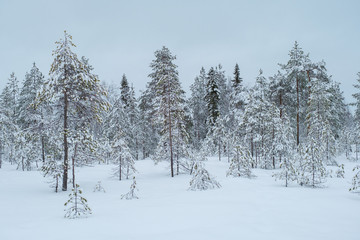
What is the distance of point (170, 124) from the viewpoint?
20359mm


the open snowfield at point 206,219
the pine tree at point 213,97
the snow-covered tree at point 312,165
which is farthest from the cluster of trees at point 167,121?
the open snowfield at point 206,219

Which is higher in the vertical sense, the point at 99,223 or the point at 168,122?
the point at 168,122

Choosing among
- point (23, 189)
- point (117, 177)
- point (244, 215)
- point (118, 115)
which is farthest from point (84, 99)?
point (118, 115)

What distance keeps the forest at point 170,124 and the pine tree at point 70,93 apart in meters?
0.06

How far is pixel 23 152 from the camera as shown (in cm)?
2366

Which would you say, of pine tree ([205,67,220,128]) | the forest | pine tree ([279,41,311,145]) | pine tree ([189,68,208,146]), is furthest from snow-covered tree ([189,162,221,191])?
pine tree ([189,68,208,146])

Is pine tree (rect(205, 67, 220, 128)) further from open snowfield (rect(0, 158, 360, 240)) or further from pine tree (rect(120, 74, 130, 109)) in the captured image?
open snowfield (rect(0, 158, 360, 240))

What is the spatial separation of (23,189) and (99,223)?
34.3ft

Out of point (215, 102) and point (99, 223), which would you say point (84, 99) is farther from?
point (215, 102)

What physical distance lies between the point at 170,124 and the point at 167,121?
18.8 inches

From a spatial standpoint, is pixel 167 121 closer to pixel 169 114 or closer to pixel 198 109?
pixel 169 114

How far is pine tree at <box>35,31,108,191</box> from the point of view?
13.5 metres

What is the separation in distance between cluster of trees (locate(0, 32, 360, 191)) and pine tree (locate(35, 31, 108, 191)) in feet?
0.19

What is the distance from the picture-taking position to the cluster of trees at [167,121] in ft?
44.7
